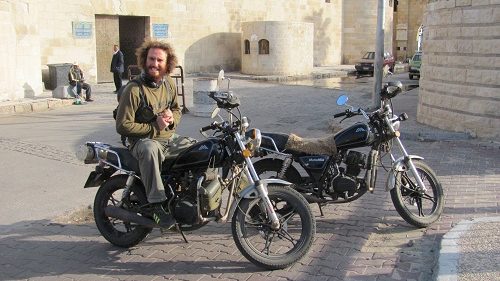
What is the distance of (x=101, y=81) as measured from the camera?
24.2 meters

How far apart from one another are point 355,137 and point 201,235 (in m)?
1.77

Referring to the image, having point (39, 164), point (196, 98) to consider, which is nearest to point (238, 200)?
point (39, 164)

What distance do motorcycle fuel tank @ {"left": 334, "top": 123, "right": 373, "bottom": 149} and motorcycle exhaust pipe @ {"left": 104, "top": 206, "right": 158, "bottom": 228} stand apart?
1949 mm

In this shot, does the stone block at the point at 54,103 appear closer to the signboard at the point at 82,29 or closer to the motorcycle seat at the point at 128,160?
the signboard at the point at 82,29

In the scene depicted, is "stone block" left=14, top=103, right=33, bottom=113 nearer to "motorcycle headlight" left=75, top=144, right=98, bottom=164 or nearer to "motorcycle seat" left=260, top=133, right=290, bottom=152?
"motorcycle headlight" left=75, top=144, right=98, bottom=164

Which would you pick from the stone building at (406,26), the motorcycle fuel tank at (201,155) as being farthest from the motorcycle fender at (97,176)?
the stone building at (406,26)

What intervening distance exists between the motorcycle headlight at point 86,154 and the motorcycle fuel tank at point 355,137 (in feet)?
A: 7.50

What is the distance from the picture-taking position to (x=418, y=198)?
5.46 meters

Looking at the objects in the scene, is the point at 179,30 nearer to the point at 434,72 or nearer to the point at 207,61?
the point at 207,61

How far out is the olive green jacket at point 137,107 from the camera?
461cm

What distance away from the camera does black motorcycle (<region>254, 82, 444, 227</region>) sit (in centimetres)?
532

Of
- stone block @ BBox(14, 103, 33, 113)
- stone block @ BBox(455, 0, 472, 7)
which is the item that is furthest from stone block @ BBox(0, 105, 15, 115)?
stone block @ BBox(455, 0, 472, 7)

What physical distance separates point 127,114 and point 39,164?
14.4ft

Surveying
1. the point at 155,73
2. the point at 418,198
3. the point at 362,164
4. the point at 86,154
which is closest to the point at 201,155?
the point at 155,73
